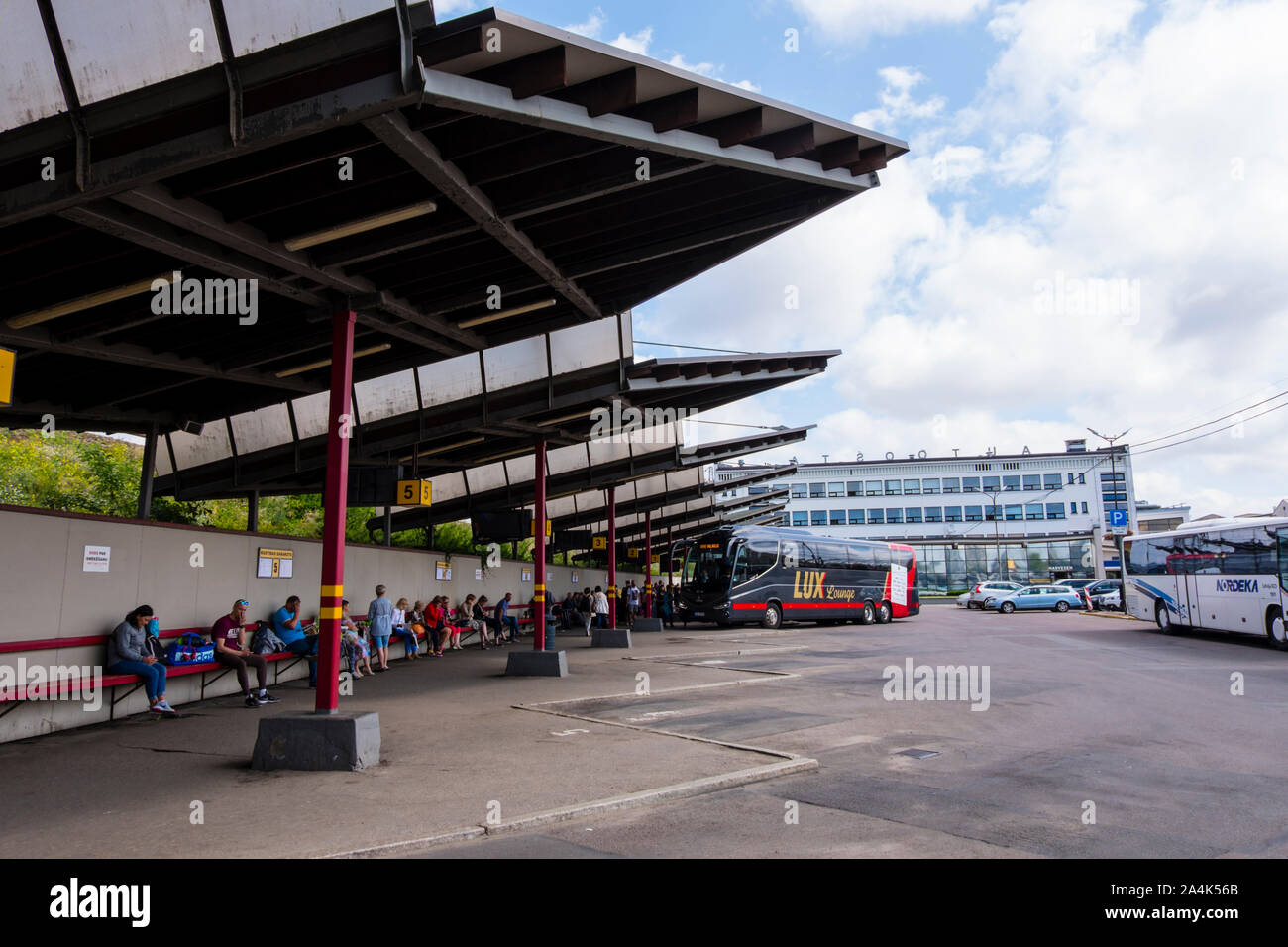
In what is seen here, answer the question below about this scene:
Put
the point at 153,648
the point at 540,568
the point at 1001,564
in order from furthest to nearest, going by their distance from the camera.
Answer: the point at 1001,564 → the point at 540,568 → the point at 153,648

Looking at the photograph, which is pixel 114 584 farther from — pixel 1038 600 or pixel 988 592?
pixel 988 592

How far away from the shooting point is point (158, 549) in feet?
37.5

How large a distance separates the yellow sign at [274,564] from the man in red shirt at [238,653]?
1410mm

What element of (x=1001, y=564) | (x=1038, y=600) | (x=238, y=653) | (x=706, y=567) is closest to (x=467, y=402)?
(x=238, y=653)

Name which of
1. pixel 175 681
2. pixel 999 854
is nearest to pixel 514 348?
pixel 175 681

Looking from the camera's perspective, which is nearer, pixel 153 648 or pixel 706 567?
pixel 153 648

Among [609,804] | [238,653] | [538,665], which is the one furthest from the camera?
[538,665]

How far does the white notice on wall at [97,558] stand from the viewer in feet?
33.3
